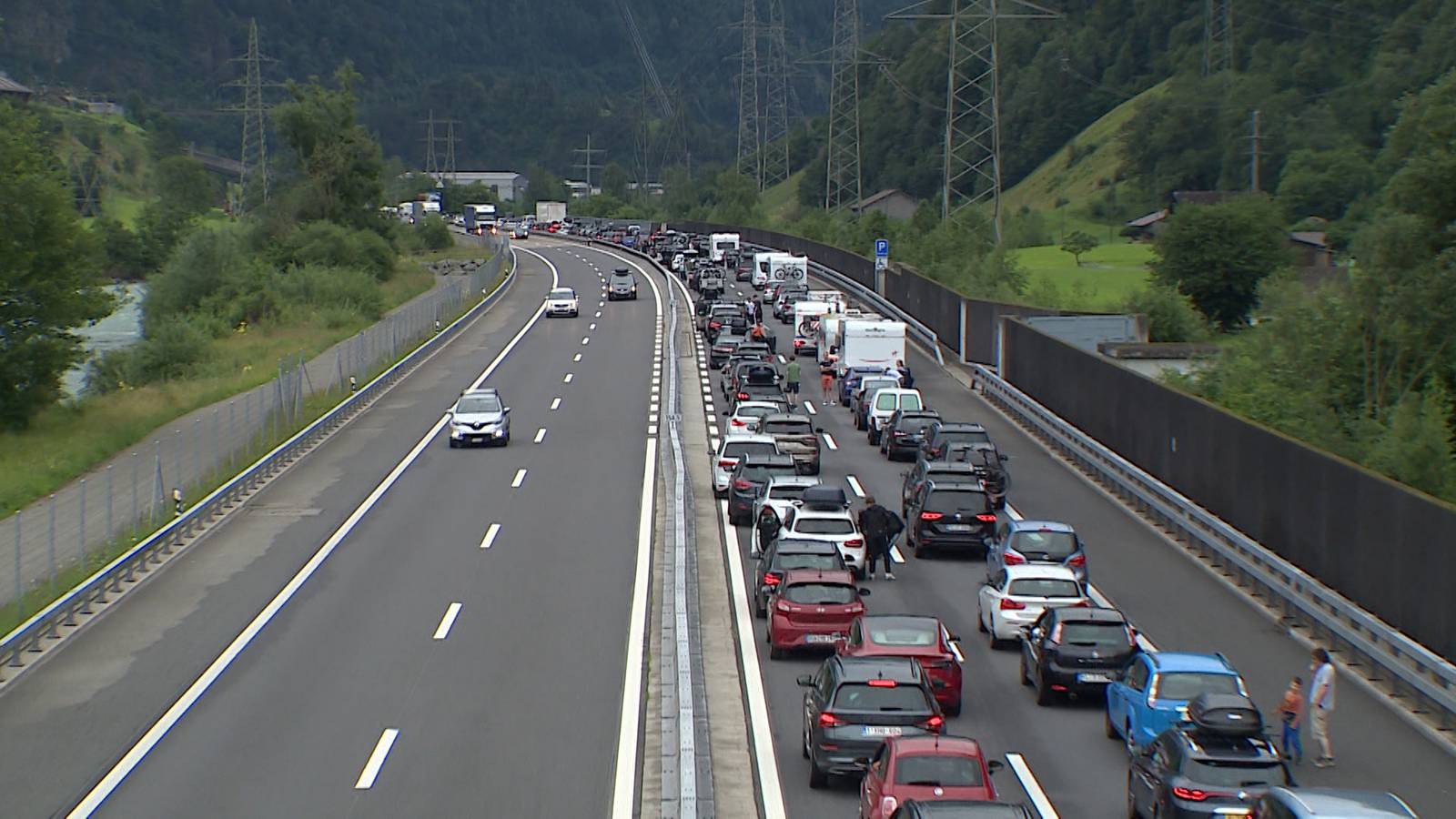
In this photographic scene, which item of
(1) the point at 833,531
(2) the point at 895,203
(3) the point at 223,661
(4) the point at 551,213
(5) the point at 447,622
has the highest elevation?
(2) the point at 895,203

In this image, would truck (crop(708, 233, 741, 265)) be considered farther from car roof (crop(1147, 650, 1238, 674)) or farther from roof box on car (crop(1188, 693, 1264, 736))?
roof box on car (crop(1188, 693, 1264, 736))

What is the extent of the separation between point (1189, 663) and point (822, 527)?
9985 mm

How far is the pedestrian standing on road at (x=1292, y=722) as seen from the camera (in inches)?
730

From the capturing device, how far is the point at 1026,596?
2381cm

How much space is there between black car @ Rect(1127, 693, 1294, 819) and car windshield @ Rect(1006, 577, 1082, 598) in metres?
6.72

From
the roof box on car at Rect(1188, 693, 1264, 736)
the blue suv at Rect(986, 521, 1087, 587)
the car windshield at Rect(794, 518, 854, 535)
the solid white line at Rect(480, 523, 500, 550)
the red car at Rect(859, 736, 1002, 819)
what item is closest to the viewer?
the red car at Rect(859, 736, 1002, 819)

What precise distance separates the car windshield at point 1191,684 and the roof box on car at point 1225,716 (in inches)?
41.6

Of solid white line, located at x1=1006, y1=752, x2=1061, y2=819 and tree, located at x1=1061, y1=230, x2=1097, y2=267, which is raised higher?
tree, located at x1=1061, y1=230, x2=1097, y2=267

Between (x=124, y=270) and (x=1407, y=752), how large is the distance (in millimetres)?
121531

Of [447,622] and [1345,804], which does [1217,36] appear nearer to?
[447,622]

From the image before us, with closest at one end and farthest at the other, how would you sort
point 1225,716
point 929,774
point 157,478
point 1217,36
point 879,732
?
point 929,774, point 1225,716, point 879,732, point 157,478, point 1217,36

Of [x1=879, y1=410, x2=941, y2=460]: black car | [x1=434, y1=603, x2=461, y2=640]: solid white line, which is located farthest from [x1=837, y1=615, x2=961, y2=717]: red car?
[x1=879, y1=410, x2=941, y2=460]: black car

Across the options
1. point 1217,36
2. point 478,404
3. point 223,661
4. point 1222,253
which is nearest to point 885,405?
point 478,404

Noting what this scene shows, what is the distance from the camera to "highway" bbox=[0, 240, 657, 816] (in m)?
18.2
